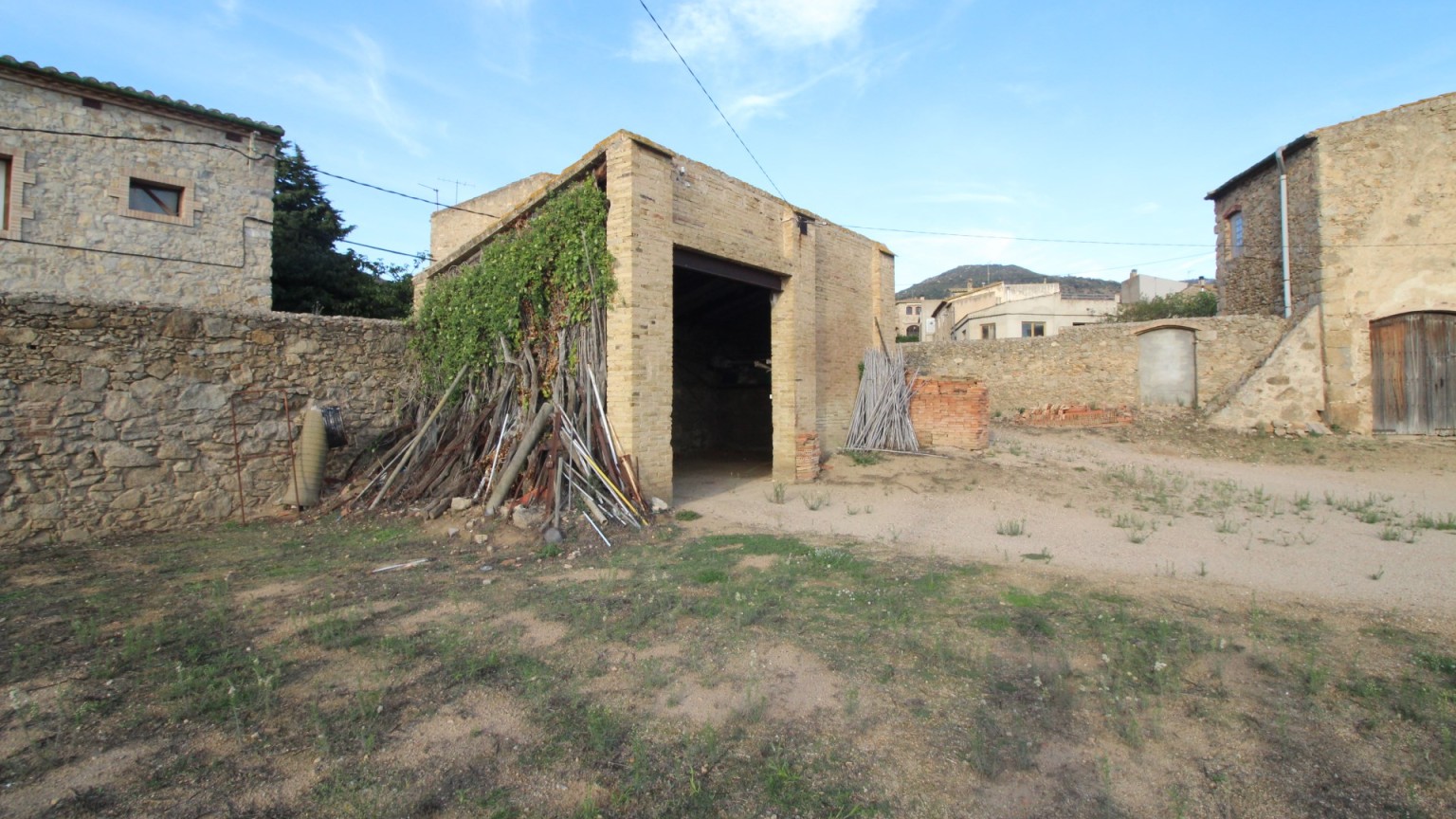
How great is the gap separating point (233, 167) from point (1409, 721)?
18.1m

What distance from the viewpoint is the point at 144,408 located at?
738 centimetres

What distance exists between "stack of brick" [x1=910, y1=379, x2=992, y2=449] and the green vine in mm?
7294

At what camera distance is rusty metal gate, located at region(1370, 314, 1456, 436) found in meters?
14.8

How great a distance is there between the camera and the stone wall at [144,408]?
6.70 m

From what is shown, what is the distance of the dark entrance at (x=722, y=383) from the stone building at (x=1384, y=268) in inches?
497

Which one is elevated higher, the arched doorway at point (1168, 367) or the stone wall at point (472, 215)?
the stone wall at point (472, 215)

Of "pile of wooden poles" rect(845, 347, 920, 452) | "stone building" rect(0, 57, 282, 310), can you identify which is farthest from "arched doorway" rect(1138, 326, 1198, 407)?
"stone building" rect(0, 57, 282, 310)

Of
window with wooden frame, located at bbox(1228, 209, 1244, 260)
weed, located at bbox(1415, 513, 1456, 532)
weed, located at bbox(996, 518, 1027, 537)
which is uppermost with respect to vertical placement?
window with wooden frame, located at bbox(1228, 209, 1244, 260)

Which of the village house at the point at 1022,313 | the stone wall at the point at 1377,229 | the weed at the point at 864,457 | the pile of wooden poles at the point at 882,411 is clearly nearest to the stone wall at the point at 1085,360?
the stone wall at the point at 1377,229

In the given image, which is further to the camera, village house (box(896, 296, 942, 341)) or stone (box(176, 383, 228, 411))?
village house (box(896, 296, 942, 341))

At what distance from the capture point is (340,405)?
913 cm

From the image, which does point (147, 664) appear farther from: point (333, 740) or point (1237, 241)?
point (1237, 241)

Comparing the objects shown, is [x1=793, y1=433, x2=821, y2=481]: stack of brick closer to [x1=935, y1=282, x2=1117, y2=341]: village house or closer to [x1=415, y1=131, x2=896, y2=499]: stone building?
[x1=415, y1=131, x2=896, y2=499]: stone building

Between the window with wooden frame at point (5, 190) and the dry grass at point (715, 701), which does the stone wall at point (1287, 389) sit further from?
the window with wooden frame at point (5, 190)
